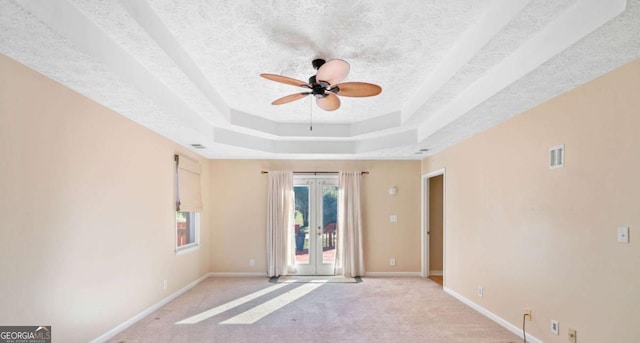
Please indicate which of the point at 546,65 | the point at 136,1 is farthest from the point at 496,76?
the point at 136,1

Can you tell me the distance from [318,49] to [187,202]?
12.2 ft

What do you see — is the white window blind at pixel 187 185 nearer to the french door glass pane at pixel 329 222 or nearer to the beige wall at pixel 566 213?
the french door glass pane at pixel 329 222

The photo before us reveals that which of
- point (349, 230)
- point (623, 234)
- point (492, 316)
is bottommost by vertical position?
point (492, 316)

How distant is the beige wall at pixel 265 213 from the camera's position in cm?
679

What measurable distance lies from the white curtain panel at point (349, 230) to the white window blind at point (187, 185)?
2608 millimetres

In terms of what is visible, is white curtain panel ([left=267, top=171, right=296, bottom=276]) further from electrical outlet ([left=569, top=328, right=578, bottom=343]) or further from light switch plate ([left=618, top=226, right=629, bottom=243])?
light switch plate ([left=618, top=226, right=629, bottom=243])

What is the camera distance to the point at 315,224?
685cm

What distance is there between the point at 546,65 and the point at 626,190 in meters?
1.04

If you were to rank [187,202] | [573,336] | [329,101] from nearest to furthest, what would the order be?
[573,336] → [329,101] → [187,202]

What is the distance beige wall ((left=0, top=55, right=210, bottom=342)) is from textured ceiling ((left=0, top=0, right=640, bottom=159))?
0.23 meters

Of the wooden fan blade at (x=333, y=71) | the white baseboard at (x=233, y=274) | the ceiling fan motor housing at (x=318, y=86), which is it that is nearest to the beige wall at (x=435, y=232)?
the white baseboard at (x=233, y=274)

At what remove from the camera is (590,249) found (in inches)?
107

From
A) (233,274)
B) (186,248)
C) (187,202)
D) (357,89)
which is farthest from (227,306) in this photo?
(357,89)

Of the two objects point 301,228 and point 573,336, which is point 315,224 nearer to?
point 301,228
